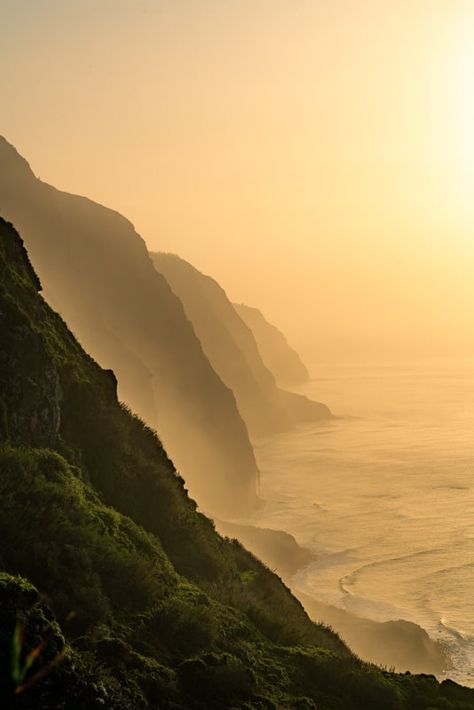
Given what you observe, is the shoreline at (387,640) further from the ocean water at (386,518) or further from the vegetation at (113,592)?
the vegetation at (113,592)

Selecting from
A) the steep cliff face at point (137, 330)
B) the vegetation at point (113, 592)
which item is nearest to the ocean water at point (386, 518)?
the steep cliff face at point (137, 330)

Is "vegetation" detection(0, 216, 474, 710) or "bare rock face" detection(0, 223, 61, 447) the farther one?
"bare rock face" detection(0, 223, 61, 447)

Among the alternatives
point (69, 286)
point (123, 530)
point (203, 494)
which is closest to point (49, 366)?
point (123, 530)

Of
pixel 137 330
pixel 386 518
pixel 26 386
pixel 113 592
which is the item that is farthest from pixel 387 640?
pixel 137 330

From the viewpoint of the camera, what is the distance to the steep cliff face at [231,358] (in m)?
126

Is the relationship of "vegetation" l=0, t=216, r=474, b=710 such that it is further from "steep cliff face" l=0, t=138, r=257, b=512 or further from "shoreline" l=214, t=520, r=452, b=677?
"steep cliff face" l=0, t=138, r=257, b=512

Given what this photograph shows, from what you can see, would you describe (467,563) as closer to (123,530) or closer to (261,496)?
(261,496)

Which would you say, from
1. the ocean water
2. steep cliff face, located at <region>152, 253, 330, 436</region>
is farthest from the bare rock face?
steep cliff face, located at <region>152, 253, 330, 436</region>

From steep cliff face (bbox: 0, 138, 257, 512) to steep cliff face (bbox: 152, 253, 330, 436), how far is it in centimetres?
3986

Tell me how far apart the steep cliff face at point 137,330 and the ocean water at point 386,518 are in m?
6.84

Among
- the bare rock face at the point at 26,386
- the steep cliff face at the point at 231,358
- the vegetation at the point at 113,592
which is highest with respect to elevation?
the steep cliff face at the point at 231,358

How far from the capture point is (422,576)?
4544 centimetres

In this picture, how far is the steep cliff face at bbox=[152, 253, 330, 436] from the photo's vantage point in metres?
126

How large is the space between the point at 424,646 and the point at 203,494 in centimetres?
3809
